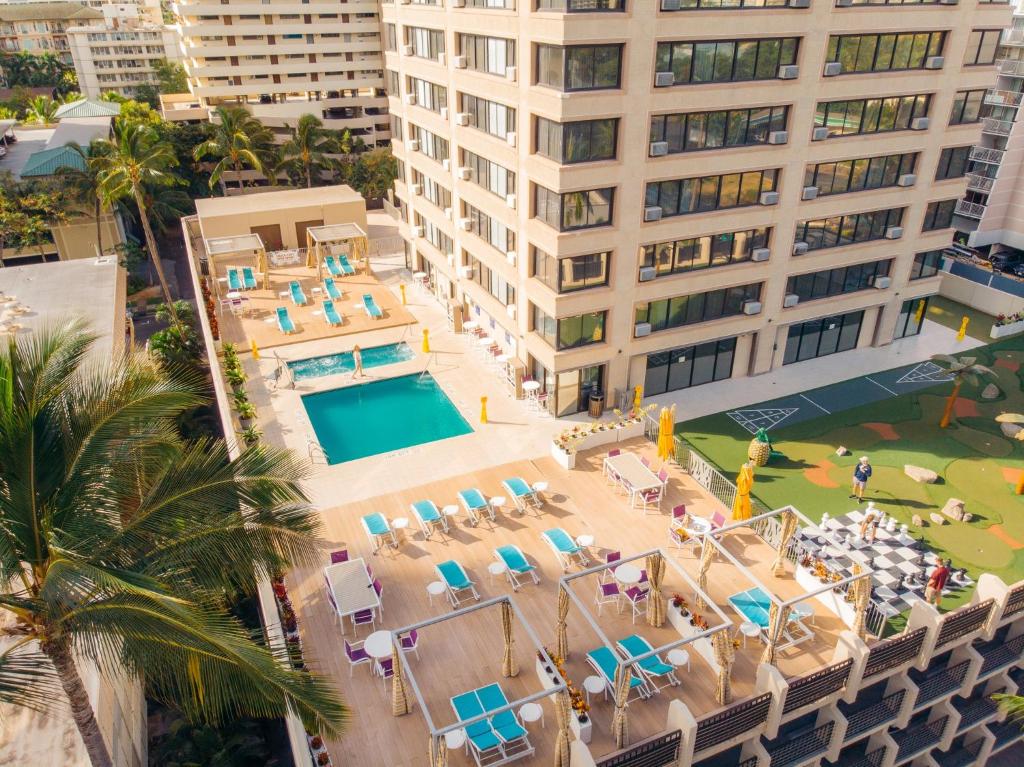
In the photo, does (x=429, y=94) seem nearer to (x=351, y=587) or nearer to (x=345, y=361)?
(x=345, y=361)

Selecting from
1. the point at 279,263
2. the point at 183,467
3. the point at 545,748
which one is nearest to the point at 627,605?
the point at 545,748

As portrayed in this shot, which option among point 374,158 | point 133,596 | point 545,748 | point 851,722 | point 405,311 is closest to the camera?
point 133,596

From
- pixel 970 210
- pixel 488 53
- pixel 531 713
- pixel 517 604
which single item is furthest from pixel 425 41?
pixel 970 210

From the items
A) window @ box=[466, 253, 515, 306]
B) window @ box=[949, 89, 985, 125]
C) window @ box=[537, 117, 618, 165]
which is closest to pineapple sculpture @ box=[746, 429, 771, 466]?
window @ box=[466, 253, 515, 306]

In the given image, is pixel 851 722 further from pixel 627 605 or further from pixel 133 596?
pixel 133 596

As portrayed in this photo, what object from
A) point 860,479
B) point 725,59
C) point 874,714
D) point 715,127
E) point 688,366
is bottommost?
point 874,714
